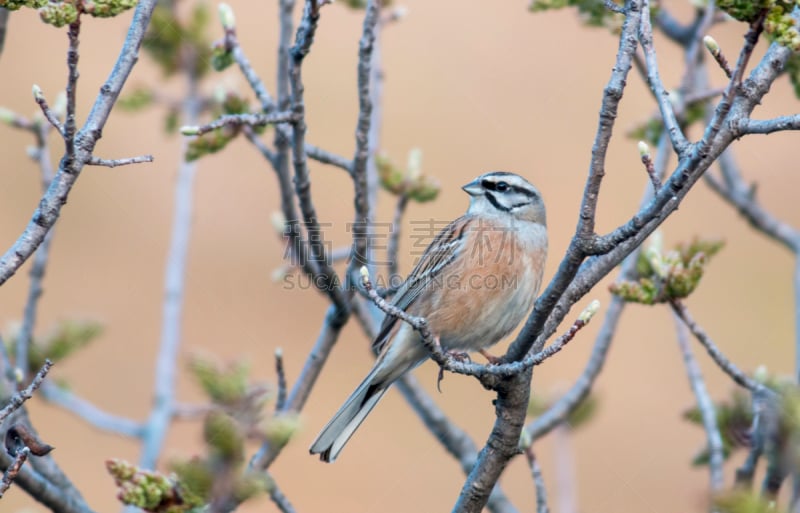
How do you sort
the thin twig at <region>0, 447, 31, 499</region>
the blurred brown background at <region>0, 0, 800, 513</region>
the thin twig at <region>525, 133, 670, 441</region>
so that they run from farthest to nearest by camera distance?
the blurred brown background at <region>0, 0, 800, 513</region>, the thin twig at <region>525, 133, 670, 441</region>, the thin twig at <region>0, 447, 31, 499</region>

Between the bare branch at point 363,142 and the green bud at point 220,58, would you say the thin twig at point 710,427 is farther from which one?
the green bud at point 220,58

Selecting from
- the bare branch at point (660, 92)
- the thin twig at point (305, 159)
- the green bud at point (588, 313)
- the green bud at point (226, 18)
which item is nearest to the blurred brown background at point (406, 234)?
the thin twig at point (305, 159)

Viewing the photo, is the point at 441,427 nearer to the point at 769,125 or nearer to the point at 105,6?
the point at 769,125

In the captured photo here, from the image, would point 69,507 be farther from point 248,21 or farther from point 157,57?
point 248,21

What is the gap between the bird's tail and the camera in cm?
391

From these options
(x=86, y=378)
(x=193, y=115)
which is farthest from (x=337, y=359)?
(x=193, y=115)

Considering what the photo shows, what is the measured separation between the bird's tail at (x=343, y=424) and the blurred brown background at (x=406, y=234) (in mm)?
1835

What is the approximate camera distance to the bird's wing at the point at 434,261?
181 inches

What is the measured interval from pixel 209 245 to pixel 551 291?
5061mm

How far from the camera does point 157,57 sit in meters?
4.89

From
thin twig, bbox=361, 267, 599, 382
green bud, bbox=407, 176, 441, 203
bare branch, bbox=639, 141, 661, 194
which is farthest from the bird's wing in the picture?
bare branch, bbox=639, 141, 661, 194

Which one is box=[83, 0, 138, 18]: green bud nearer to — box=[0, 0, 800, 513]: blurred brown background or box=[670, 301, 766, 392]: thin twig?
box=[670, 301, 766, 392]: thin twig

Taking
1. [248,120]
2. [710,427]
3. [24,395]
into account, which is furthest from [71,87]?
[710,427]

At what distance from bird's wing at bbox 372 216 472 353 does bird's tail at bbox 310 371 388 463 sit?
1.97 feet
